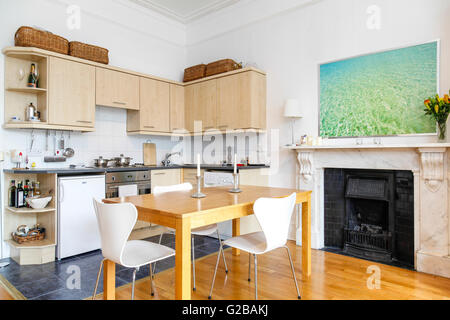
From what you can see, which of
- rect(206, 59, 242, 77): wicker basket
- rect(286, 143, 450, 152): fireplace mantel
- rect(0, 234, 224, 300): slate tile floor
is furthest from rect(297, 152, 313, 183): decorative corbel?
rect(206, 59, 242, 77): wicker basket

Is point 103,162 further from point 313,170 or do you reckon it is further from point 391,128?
point 391,128

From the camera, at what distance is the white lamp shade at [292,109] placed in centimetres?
373

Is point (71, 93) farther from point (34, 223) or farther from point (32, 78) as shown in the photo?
point (34, 223)

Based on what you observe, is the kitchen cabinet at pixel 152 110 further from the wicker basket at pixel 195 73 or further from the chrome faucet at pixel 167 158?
the chrome faucet at pixel 167 158

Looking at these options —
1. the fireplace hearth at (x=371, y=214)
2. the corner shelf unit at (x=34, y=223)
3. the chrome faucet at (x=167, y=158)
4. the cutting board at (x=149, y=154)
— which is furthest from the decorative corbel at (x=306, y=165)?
the corner shelf unit at (x=34, y=223)

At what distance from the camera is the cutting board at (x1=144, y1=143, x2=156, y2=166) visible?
4754 mm

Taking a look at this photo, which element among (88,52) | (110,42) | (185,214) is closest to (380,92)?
(185,214)

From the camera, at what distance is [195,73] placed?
478 cm

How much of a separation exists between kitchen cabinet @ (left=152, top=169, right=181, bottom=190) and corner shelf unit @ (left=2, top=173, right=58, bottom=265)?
1.27 m

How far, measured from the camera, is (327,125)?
3.62 m

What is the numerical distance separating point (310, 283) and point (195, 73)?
11.4 ft

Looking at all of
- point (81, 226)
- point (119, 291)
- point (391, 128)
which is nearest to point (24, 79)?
point (81, 226)

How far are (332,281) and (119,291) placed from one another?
1.79 meters

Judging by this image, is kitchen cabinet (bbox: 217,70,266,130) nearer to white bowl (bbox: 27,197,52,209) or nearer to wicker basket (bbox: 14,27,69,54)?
wicker basket (bbox: 14,27,69,54)
